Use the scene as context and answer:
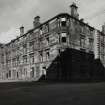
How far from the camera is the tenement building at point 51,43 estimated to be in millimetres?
29547

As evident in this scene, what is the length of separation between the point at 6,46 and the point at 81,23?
2724 cm

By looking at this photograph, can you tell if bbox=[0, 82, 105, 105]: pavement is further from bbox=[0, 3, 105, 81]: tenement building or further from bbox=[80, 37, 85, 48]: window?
bbox=[80, 37, 85, 48]: window

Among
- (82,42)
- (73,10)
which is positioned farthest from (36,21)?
(82,42)

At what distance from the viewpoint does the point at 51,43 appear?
30.5 meters

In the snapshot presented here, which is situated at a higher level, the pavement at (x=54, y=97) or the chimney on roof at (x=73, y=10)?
the chimney on roof at (x=73, y=10)

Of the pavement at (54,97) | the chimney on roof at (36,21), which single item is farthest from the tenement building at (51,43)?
the pavement at (54,97)

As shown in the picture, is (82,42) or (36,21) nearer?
(82,42)

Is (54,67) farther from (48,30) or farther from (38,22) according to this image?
(38,22)

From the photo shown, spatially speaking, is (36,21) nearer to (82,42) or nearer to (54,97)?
(82,42)

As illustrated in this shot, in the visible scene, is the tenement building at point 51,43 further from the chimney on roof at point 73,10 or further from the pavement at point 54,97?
the pavement at point 54,97

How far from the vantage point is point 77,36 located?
3183 cm

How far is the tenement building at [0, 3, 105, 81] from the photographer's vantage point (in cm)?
2955

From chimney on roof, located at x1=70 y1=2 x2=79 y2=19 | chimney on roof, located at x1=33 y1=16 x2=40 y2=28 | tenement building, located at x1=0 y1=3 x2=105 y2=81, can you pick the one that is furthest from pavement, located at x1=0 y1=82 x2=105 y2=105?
chimney on roof, located at x1=33 y1=16 x2=40 y2=28

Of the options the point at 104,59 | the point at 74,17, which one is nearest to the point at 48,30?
the point at 74,17
